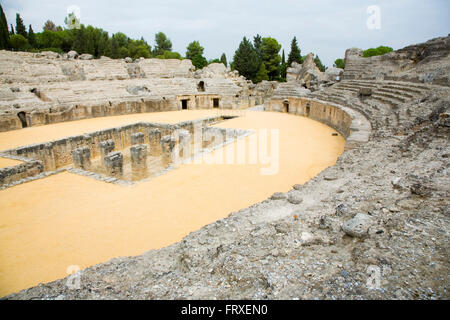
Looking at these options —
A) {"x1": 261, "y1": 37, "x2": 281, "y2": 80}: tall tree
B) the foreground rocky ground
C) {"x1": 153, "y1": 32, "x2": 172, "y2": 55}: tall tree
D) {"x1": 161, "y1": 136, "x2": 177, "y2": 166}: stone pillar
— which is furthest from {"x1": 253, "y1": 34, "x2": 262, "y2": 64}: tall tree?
the foreground rocky ground

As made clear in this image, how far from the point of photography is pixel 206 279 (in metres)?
3.33

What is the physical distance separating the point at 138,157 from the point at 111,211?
3865 mm

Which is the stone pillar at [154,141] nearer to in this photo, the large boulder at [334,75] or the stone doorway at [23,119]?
the stone doorway at [23,119]

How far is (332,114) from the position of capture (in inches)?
640

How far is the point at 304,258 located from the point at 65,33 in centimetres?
4751

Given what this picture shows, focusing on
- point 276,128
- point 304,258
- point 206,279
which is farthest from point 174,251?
point 276,128

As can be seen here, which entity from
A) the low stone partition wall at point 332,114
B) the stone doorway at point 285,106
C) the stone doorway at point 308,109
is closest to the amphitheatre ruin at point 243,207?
the low stone partition wall at point 332,114

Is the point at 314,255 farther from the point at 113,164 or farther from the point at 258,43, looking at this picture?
the point at 258,43

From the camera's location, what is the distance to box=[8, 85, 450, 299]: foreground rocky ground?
2795 mm

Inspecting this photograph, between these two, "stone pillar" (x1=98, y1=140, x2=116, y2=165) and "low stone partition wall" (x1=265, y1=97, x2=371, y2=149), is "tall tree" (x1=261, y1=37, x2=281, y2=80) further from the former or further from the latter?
"stone pillar" (x1=98, y1=140, x2=116, y2=165)

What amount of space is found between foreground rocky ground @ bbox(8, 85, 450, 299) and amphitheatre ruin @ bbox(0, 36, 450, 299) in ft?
0.06

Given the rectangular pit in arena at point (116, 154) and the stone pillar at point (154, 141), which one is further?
the stone pillar at point (154, 141)

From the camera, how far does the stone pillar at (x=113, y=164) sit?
9.24m

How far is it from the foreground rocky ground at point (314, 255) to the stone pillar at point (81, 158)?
7.15m
